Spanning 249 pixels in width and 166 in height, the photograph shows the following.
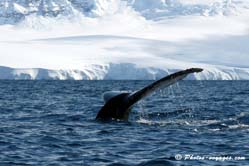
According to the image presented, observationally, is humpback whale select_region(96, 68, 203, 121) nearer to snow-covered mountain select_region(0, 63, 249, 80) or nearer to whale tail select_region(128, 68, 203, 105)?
whale tail select_region(128, 68, 203, 105)

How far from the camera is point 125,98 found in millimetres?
16109

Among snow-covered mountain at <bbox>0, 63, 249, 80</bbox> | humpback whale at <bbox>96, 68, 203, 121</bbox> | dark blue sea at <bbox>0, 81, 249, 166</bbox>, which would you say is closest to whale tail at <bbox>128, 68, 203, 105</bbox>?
humpback whale at <bbox>96, 68, 203, 121</bbox>

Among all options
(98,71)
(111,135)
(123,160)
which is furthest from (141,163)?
(98,71)

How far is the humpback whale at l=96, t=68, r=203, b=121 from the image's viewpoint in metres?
14.4

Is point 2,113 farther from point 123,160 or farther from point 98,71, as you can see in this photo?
point 98,71

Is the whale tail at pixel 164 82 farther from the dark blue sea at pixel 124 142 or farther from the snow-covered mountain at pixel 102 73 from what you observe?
the snow-covered mountain at pixel 102 73

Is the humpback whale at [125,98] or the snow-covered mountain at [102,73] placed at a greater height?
the snow-covered mountain at [102,73]

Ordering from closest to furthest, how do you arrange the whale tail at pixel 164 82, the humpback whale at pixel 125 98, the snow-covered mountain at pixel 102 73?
the whale tail at pixel 164 82 → the humpback whale at pixel 125 98 → the snow-covered mountain at pixel 102 73

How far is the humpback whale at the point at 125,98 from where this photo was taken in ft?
47.2

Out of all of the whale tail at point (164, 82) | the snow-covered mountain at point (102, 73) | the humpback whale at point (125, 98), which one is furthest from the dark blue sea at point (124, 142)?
the snow-covered mountain at point (102, 73)

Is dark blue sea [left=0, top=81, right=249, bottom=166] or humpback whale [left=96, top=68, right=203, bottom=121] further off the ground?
humpback whale [left=96, top=68, right=203, bottom=121]

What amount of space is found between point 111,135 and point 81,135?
2.41ft

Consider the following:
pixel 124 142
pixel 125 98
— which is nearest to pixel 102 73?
pixel 125 98

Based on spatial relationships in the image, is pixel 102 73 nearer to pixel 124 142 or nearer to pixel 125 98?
pixel 125 98
